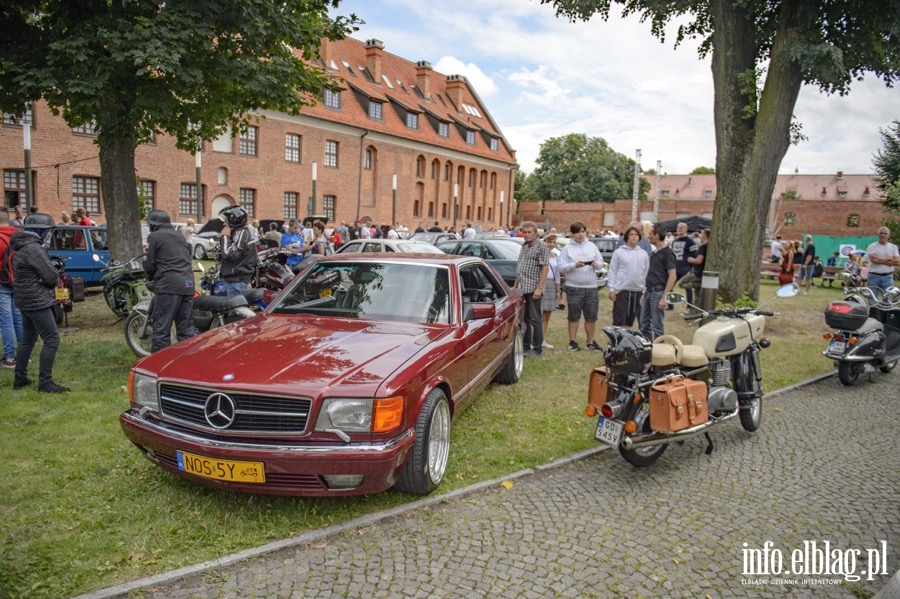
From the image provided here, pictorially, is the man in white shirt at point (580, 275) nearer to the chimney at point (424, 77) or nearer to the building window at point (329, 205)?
the building window at point (329, 205)

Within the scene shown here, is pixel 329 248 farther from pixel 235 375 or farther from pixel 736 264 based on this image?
pixel 235 375

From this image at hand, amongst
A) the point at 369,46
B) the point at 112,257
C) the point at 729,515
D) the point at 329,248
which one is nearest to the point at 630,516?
the point at 729,515

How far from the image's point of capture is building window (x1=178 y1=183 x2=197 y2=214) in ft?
111

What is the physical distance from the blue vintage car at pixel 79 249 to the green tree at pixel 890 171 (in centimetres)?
3088

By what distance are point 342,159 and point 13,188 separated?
66.3 feet

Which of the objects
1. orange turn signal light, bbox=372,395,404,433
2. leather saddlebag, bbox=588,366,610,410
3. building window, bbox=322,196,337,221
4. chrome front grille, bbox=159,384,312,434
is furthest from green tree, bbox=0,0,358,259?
building window, bbox=322,196,337,221

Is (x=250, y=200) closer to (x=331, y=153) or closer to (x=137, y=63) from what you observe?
(x=331, y=153)

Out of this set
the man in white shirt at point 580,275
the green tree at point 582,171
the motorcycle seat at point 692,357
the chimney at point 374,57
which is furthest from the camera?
the green tree at point 582,171

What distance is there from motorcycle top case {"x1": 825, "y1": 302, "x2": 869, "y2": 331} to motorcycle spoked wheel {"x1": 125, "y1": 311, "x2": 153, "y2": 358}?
8.97 meters

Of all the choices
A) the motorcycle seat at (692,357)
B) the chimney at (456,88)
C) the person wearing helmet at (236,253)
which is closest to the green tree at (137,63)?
the person wearing helmet at (236,253)

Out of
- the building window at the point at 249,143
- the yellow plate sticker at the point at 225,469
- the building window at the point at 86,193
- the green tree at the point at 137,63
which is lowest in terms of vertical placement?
the yellow plate sticker at the point at 225,469

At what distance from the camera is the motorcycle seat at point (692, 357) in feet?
16.3

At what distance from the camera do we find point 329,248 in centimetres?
1547

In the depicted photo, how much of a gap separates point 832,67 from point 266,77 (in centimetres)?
946
